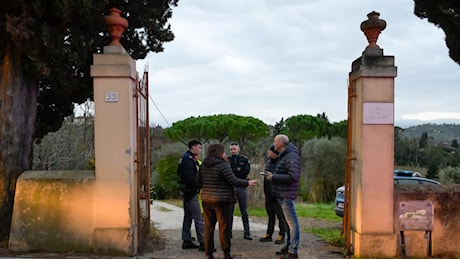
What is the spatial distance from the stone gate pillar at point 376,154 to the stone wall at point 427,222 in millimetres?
203

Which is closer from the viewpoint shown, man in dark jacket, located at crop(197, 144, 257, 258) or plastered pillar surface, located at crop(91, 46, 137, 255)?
man in dark jacket, located at crop(197, 144, 257, 258)

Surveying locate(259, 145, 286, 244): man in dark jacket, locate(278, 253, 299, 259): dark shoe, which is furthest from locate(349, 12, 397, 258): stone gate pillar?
locate(259, 145, 286, 244): man in dark jacket

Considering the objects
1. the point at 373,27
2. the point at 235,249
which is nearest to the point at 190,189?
the point at 235,249

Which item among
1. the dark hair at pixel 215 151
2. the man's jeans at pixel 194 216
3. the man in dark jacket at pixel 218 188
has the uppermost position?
the dark hair at pixel 215 151

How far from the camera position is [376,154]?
741 cm

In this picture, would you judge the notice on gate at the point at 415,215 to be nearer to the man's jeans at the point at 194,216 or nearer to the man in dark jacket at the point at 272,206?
the man in dark jacket at the point at 272,206

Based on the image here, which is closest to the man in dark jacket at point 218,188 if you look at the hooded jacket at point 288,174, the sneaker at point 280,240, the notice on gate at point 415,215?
the hooded jacket at point 288,174

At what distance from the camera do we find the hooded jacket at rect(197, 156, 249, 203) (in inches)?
278

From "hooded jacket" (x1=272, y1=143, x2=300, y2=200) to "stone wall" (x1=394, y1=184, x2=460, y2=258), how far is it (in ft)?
5.19

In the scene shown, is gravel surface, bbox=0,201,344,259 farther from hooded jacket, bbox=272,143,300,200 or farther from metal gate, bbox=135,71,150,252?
hooded jacket, bbox=272,143,300,200

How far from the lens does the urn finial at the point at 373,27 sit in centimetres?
745

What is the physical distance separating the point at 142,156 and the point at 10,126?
84.3 inches

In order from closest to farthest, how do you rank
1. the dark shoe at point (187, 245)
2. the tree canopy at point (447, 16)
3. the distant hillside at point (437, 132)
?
1. the dark shoe at point (187, 245)
2. the tree canopy at point (447, 16)
3. the distant hillside at point (437, 132)

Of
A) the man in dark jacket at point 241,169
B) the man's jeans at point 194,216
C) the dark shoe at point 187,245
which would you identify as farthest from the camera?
the man in dark jacket at point 241,169
